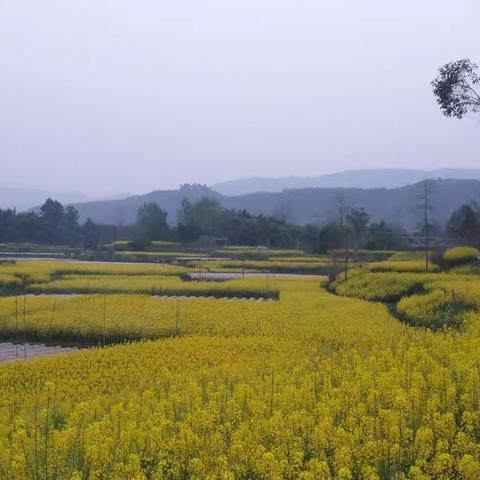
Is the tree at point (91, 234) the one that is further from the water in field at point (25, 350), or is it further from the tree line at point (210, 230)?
→ the water in field at point (25, 350)

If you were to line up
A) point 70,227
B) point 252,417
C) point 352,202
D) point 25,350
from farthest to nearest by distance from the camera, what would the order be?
1. point 352,202
2. point 70,227
3. point 25,350
4. point 252,417

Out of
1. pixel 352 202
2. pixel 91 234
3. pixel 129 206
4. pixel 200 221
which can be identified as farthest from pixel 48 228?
pixel 129 206

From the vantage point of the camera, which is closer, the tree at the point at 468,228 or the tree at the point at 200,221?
the tree at the point at 468,228

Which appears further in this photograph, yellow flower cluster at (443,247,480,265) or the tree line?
the tree line

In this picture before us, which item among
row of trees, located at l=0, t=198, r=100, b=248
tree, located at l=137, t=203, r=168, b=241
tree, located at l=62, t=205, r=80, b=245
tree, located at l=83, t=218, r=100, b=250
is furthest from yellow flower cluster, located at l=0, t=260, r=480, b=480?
tree, located at l=62, t=205, r=80, b=245

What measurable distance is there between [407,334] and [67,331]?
25.3 ft

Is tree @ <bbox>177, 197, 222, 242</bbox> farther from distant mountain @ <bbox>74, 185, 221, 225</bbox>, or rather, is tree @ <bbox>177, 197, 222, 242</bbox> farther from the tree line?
distant mountain @ <bbox>74, 185, 221, 225</bbox>

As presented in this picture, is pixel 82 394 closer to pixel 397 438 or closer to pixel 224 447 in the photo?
pixel 224 447

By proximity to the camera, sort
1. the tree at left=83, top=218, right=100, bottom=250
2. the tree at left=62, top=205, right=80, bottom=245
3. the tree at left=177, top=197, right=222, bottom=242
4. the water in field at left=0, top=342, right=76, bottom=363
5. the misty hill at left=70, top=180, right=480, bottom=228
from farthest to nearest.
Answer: the misty hill at left=70, top=180, right=480, bottom=228 < the tree at left=83, top=218, right=100, bottom=250 < the tree at left=62, top=205, right=80, bottom=245 < the tree at left=177, top=197, right=222, bottom=242 < the water in field at left=0, top=342, right=76, bottom=363

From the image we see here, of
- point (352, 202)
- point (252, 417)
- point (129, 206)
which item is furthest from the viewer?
point (129, 206)

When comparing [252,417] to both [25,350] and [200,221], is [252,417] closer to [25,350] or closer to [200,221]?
[25,350]

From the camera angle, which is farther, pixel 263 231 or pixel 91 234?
pixel 91 234

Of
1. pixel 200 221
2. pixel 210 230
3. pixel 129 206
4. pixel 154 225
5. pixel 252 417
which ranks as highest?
pixel 129 206

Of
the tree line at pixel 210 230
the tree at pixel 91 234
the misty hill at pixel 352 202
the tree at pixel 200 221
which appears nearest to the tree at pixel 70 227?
the tree line at pixel 210 230
